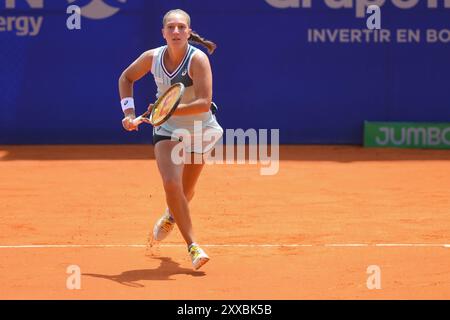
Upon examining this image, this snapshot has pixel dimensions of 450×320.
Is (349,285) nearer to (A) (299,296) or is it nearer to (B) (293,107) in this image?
(A) (299,296)

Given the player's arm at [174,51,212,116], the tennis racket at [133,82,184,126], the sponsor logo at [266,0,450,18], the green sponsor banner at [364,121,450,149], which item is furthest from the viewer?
the green sponsor banner at [364,121,450,149]

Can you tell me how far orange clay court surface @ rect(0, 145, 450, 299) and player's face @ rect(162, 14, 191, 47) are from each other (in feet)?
4.76

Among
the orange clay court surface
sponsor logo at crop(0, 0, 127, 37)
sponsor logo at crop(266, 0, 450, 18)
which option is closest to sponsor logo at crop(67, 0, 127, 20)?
sponsor logo at crop(0, 0, 127, 37)

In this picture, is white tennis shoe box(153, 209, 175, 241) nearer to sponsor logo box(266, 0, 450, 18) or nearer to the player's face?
the player's face

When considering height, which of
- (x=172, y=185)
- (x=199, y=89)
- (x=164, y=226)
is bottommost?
(x=164, y=226)

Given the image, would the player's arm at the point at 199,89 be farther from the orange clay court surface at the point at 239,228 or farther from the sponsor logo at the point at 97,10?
the sponsor logo at the point at 97,10

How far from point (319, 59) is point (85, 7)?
3188mm

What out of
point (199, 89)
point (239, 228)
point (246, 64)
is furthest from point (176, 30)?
point (246, 64)

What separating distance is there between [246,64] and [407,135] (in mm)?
2342

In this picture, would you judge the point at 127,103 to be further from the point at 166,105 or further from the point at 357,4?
the point at 357,4

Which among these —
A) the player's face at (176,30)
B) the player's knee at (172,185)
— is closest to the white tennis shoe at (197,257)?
the player's knee at (172,185)

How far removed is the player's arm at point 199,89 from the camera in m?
6.25

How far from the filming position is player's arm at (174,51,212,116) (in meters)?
6.25

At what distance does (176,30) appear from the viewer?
250 inches
